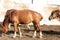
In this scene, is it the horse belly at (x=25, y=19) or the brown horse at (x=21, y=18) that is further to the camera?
the horse belly at (x=25, y=19)

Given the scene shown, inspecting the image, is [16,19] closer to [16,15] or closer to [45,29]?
[16,15]

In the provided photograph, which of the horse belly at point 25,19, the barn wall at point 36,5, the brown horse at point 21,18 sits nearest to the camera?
the brown horse at point 21,18

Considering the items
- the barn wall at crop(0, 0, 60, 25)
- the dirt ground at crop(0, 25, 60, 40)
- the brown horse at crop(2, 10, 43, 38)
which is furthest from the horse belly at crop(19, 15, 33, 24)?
the barn wall at crop(0, 0, 60, 25)

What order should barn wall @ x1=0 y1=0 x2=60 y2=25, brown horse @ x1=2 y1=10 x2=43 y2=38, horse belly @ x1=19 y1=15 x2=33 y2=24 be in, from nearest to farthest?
brown horse @ x1=2 y1=10 x2=43 y2=38, horse belly @ x1=19 y1=15 x2=33 y2=24, barn wall @ x1=0 y1=0 x2=60 y2=25

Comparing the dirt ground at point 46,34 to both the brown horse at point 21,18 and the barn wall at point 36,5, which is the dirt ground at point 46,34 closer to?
the brown horse at point 21,18

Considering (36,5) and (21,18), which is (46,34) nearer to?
(21,18)

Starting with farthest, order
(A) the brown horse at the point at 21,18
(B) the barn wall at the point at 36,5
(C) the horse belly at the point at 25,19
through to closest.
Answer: (B) the barn wall at the point at 36,5
(C) the horse belly at the point at 25,19
(A) the brown horse at the point at 21,18

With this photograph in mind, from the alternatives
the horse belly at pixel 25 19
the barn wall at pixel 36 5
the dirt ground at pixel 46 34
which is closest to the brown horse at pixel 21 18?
the horse belly at pixel 25 19

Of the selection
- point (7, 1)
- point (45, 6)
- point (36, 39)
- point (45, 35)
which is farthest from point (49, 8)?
point (36, 39)

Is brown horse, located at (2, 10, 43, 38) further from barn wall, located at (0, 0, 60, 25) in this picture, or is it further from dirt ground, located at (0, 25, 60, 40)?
barn wall, located at (0, 0, 60, 25)

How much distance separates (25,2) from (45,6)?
1302 millimetres

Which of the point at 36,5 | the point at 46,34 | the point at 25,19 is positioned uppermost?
the point at 36,5

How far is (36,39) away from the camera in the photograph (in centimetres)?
1180

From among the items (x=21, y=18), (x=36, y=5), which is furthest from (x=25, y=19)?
(x=36, y=5)
